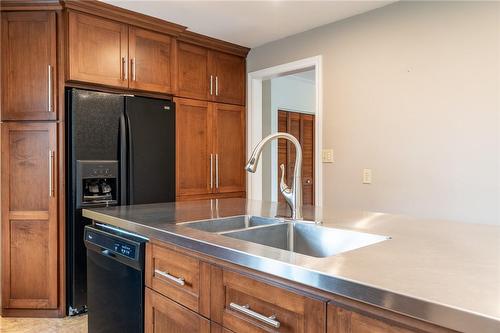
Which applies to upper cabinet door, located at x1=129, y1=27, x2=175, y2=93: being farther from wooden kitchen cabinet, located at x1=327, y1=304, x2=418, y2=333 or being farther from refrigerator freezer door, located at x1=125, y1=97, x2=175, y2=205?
wooden kitchen cabinet, located at x1=327, y1=304, x2=418, y2=333

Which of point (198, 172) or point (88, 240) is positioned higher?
point (198, 172)

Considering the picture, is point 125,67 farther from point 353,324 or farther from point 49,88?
point 353,324

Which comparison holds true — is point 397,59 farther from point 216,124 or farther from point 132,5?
point 132,5

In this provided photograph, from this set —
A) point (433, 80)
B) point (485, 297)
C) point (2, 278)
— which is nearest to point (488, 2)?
point (433, 80)

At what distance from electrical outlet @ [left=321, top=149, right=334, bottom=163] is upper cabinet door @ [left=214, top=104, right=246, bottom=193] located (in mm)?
1007

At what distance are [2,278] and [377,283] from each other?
2.90m

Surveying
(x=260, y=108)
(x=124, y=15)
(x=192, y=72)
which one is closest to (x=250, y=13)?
(x=192, y=72)

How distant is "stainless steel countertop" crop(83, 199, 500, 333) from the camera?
64 cm

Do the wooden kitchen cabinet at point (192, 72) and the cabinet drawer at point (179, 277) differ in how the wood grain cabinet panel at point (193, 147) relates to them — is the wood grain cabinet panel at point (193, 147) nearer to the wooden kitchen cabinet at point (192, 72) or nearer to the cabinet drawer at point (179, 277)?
the wooden kitchen cabinet at point (192, 72)

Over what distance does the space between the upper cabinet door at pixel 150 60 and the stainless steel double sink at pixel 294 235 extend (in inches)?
73.2

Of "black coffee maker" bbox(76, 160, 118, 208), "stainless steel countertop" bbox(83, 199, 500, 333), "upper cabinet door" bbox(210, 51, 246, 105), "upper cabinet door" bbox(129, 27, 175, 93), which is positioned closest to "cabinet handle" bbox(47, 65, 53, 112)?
"black coffee maker" bbox(76, 160, 118, 208)

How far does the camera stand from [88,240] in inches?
69.0

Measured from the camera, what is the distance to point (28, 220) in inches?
107

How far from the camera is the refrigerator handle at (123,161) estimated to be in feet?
9.44
